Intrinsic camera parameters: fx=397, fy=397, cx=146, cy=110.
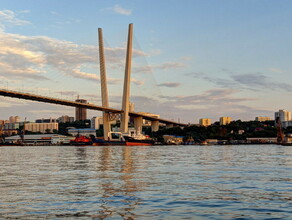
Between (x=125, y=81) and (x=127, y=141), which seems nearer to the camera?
(x=125, y=81)

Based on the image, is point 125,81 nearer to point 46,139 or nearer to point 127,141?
point 127,141

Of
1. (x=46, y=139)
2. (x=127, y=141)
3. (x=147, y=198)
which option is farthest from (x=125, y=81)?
(x=46, y=139)

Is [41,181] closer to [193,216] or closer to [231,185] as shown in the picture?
[231,185]

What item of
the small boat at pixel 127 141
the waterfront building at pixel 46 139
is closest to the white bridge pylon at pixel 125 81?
the small boat at pixel 127 141

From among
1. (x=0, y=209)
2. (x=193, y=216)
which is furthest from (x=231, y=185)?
(x=0, y=209)

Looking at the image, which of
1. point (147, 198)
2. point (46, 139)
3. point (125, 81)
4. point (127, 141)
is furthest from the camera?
point (46, 139)

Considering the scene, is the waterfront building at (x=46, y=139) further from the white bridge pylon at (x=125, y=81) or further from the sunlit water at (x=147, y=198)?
the sunlit water at (x=147, y=198)

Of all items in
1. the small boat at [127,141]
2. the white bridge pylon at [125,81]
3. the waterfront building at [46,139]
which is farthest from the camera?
the waterfront building at [46,139]

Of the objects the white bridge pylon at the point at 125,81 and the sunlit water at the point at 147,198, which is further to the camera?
the white bridge pylon at the point at 125,81

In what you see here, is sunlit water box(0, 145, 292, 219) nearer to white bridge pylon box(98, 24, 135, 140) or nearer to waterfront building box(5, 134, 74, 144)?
white bridge pylon box(98, 24, 135, 140)

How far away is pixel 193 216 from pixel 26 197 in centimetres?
569

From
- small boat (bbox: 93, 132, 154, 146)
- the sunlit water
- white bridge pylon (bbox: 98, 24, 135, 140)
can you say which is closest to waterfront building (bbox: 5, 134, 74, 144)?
small boat (bbox: 93, 132, 154, 146)

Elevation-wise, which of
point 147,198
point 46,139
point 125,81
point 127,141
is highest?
point 125,81

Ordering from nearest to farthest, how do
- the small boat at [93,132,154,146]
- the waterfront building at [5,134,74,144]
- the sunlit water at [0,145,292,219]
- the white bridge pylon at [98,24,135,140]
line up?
the sunlit water at [0,145,292,219]
the white bridge pylon at [98,24,135,140]
the small boat at [93,132,154,146]
the waterfront building at [5,134,74,144]
